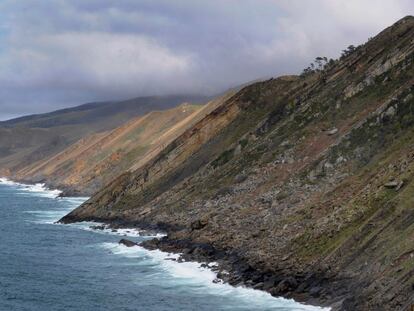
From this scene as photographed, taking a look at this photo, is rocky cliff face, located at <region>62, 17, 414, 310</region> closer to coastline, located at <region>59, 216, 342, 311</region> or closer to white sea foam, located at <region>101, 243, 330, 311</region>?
coastline, located at <region>59, 216, 342, 311</region>

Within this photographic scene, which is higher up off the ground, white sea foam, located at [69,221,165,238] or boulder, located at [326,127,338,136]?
boulder, located at [326,127,338,136]

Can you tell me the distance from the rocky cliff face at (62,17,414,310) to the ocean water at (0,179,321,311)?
230 centimetres

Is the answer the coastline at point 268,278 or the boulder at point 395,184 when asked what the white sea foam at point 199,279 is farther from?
the boulder at point 395,184

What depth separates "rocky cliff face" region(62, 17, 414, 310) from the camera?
41594mm

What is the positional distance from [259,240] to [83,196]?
117372 millimetres

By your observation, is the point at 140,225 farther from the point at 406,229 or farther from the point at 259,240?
the point at 406,229

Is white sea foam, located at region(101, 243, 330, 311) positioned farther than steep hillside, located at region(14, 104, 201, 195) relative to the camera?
No

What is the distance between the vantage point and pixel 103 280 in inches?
2119

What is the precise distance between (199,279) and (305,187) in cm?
1717

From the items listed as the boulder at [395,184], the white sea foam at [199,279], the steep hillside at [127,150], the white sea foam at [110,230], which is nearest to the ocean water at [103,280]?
the white sea foam at [199,279]

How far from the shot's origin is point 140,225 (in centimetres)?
8600

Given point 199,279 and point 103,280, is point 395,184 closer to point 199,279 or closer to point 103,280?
point 199,279

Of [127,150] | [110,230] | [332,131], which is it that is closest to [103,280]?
[332,131]

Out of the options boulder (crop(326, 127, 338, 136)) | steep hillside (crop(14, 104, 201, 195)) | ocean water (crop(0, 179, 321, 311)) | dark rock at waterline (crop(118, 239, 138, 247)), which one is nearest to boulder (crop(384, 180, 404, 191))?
ocean water (crop(0, 179, 321, 311))
